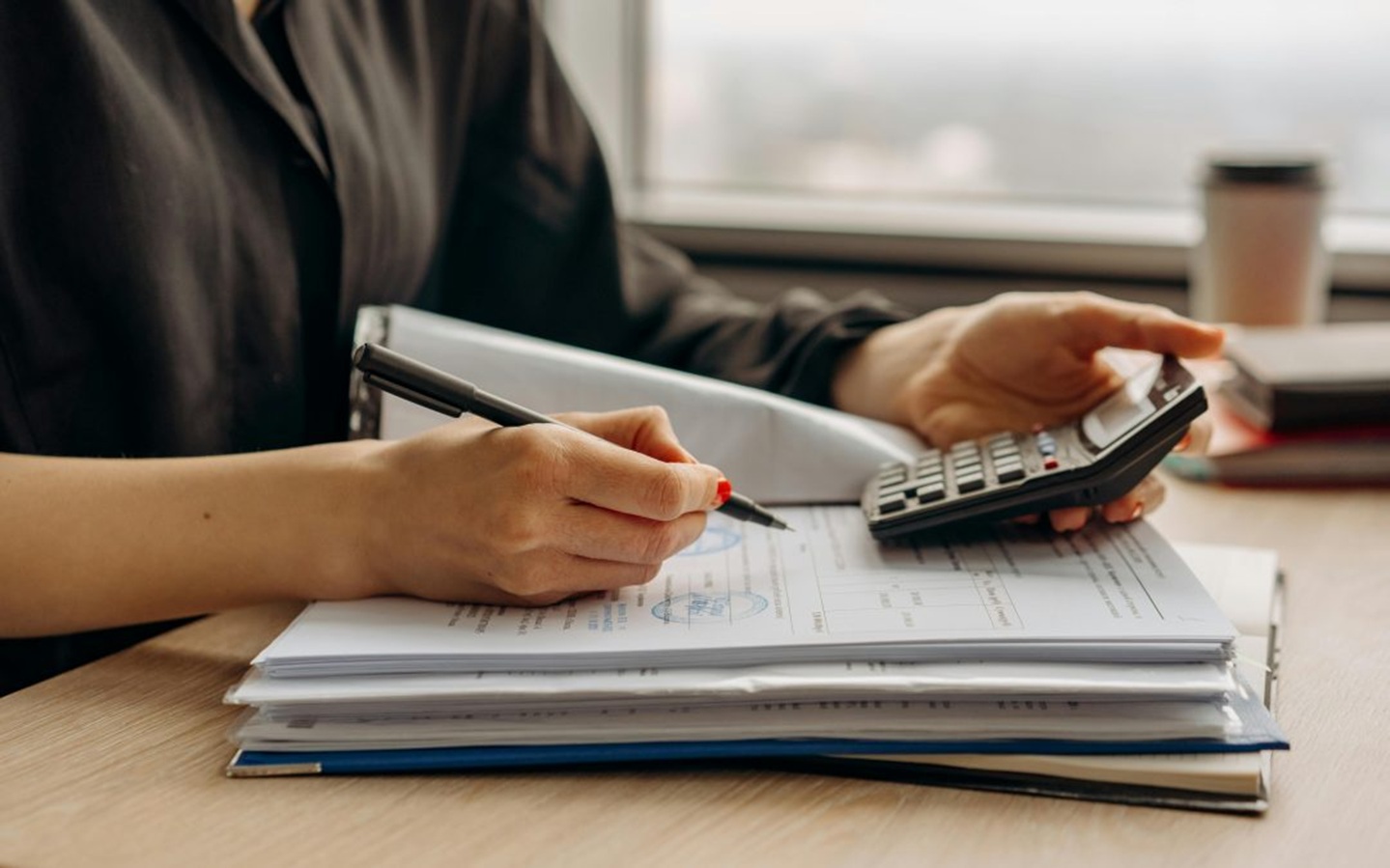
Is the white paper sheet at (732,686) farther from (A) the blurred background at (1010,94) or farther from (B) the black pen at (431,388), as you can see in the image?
(A) the blurred background at (1010,94)

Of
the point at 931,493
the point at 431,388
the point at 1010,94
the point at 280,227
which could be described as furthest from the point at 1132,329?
the point at 1010,94

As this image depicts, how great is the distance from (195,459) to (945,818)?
37 cm

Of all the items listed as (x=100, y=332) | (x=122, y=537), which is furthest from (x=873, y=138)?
(x=122, y=537)

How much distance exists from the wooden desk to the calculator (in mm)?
129

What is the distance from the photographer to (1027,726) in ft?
1.71

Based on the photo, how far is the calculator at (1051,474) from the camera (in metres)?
0.66

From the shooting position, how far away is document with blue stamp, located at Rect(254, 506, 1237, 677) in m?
0.54

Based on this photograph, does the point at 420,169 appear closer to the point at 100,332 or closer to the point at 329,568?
the point at 100,332

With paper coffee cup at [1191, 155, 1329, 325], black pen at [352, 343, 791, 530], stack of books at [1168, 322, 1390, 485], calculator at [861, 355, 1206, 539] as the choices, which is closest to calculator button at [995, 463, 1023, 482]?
calculator at [861, 355, 1206, 539]

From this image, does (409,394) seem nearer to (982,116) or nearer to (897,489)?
Result: (897,489)

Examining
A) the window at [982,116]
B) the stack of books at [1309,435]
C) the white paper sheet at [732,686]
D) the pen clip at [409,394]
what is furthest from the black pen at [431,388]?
the window at [982,116]

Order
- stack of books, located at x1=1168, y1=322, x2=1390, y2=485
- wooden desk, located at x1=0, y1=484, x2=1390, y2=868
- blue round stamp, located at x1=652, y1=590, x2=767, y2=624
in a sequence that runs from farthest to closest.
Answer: stack of books, located at x1=1168, y1=322, x2=1390, y2=485 → blue round stamp, located at x1=652, y1=590, x2=767, y2=624 → wooden desk, located at x1=0, y1=484, x2=1390, y2=868

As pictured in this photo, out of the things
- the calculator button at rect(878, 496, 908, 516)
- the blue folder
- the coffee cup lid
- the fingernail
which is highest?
the coffee cup lid

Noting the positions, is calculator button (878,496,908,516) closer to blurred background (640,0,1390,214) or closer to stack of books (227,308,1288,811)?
stack of books (227,308,1288,811)
